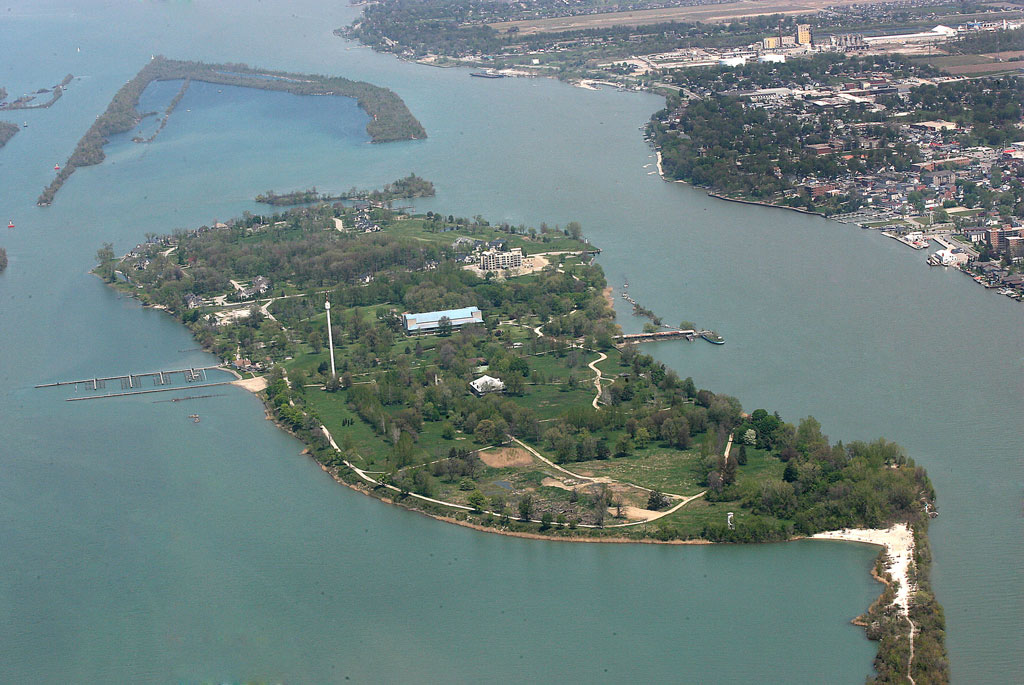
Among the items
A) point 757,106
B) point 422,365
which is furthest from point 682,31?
point 422,365

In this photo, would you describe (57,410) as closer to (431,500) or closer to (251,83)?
(431,500)

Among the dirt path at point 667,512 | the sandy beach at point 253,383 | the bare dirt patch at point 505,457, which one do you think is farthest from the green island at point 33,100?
the dirt path at point 667,512

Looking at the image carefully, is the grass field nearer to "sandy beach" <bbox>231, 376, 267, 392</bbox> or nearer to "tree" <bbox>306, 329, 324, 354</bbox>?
"tree" <bbox>306, 329, 324, 354</bbox>

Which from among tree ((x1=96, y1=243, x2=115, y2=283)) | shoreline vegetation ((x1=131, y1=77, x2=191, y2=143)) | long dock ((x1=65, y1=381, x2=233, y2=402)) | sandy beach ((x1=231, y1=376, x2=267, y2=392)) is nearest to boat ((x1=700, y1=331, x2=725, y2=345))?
sandy beach ((x1=231, y1=376, x2=267, y2=392))

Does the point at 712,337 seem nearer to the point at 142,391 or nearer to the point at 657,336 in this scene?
the point at 657,336

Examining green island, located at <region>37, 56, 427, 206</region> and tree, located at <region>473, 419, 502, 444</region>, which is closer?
tree, located at <region>473, 419, 502, 444</region>

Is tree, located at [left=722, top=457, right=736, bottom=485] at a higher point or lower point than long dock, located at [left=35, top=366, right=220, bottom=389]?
lower
